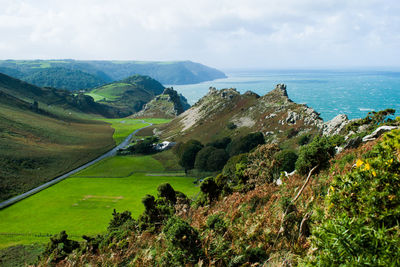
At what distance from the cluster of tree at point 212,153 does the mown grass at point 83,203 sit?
23.0 ft

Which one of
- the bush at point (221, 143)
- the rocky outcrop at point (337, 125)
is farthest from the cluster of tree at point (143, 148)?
the rocky outcrop at point (337, 125)

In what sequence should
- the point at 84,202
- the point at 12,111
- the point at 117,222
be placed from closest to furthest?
the point at 117,222 < the point at 84,202 < the point at 12,111

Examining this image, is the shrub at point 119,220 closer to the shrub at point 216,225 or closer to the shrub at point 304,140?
the shrub at point 216,225

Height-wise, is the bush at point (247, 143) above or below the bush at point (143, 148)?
above

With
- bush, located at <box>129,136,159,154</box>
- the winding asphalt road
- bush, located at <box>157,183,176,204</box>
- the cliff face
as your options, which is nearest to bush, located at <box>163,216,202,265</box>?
bush, located at <box>157,183,176,204</box>

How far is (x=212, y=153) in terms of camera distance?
86812mm

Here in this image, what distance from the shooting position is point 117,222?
37594 millimetres

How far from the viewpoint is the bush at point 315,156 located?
20438mm

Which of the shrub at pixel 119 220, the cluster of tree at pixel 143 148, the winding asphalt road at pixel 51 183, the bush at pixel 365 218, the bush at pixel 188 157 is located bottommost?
the winding asphalt road at pixel 51 183

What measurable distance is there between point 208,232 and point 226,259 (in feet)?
6.48

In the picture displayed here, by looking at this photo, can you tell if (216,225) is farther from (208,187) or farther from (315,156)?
(208,187)

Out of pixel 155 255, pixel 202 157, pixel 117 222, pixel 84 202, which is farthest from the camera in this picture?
pixel 202 157

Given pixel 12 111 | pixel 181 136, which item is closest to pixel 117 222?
pixel 181 136

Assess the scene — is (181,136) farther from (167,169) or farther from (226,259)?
(226,259)
